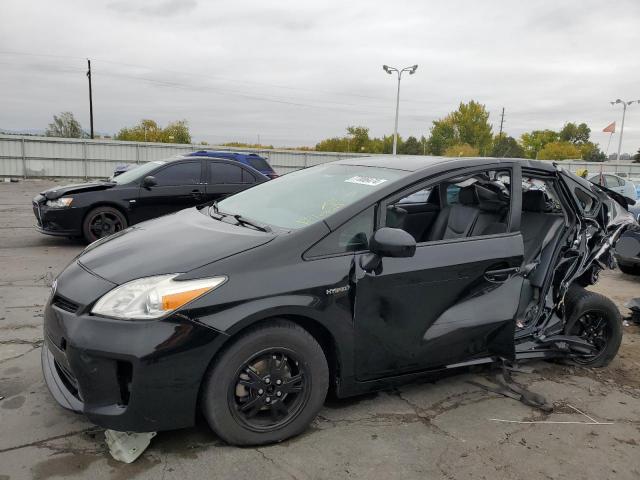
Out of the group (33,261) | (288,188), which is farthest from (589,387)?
(33,261)

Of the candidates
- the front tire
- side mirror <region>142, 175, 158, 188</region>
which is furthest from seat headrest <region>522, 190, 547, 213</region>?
side mirror <region>142, 175, 158, 188</region>

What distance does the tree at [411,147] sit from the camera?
72.6 metres

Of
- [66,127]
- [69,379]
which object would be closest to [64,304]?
[69,379]

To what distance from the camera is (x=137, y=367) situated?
2.45 m

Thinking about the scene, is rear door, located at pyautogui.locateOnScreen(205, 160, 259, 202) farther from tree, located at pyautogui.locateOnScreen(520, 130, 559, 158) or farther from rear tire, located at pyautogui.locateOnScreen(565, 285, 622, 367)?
tree, located at pyautogui.locateOnScreen(520, 130, 559, 158)

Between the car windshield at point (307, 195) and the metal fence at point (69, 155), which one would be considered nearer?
the car windshield at point (307, 195)

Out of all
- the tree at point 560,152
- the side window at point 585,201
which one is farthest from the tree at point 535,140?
the side window at point 585,201

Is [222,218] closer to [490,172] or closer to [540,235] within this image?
[490,172]

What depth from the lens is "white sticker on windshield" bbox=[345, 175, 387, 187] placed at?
11.0ft

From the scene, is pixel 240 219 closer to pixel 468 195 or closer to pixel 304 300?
pixel 304 300

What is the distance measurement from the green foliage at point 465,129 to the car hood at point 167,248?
65723 mm

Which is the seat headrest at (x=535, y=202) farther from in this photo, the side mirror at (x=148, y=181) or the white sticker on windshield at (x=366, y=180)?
the side mirror at (x=148, y=181)

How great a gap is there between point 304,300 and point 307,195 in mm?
1072

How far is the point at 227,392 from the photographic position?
2633 millimetres
